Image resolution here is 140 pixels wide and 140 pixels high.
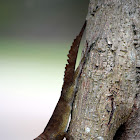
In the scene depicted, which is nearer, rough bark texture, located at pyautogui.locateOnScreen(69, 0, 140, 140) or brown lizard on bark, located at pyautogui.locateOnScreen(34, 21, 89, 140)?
rough bark texture, located at pyautogui.locateOnScreen(69, 0, 140, 140)

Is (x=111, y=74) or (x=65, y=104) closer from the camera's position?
(x=111, y=74)

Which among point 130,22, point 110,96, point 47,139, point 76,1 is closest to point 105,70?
point 110,96

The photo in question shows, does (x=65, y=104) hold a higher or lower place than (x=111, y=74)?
lower

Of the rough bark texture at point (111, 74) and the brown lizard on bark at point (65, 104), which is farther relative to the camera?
the brown lizard on bark at point (65, 104)

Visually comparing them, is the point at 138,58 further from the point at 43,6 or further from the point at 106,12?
the point at 43,6
